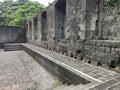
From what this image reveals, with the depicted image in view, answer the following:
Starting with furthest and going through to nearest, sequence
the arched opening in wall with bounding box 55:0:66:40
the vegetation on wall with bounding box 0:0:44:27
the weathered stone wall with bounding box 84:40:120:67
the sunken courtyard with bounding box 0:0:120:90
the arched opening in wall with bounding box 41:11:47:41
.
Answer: the vegetation on wall with bounding box 0:0:44:27 → the arched opening in wall with bounding box 41:11:47:41 → the arched opening in wall with bounding box 55:0:66:40 → the weathered stone wall with bounding box 84:40:120:67 → the sunken courtyard with bounding box 0:0:120:90

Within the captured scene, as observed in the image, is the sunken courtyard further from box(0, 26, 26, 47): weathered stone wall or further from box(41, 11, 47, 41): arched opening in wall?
box(0, 26, 26, 47): weathered stone wall

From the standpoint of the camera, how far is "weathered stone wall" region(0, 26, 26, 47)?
1788cm

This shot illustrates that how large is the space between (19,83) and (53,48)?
13.0ft

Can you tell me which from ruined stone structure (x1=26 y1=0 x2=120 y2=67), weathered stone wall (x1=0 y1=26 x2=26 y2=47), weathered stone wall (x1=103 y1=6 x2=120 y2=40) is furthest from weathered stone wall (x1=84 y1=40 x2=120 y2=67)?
weathered stone wall (x1=0 y1=26 x2=26 y2=47)

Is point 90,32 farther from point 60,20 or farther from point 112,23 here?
point 60,20

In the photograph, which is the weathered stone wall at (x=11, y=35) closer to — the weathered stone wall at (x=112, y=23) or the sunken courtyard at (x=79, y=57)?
the sunken courtyard at (x=79, y=57)

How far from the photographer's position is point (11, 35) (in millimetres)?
18516

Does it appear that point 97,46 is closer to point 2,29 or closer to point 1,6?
point 2,29

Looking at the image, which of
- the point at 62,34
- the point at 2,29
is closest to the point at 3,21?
the point at 2,29

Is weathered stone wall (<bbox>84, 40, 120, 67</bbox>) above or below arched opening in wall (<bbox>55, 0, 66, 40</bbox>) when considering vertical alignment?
below

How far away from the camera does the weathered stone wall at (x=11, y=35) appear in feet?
58.6

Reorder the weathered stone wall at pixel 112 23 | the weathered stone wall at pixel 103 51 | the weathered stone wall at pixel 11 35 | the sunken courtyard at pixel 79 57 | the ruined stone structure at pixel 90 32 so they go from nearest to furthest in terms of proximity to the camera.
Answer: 1. the sunken courtyard at pixel 79 57
2. the weathered stone wall at pixel 103 51
3. the ruined stone structure at pixel 90 32
4. the weathered stone wall at pixel 112 23
5. the weathered stone wall at pixel 11 35

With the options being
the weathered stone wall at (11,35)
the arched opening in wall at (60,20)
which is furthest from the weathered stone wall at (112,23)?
the weathered stone wall at (11,35)

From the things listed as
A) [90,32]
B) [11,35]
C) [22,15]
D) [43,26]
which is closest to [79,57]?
[90,32]
